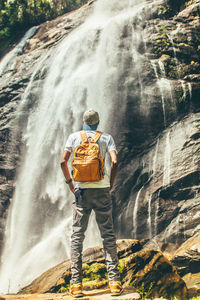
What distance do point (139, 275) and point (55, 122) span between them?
29.9 feet

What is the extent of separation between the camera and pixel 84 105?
1437 centimetres

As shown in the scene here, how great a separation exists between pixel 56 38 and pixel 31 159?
706 centimetres

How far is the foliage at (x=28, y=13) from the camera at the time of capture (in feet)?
71.1

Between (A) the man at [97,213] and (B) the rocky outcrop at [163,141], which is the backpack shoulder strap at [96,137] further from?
(B) the rocky outcrop at [163,141]

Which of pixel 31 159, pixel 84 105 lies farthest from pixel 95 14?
pixel 31 159

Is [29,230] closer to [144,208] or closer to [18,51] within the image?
[144,208]

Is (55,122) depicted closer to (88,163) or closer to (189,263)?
(189,263)

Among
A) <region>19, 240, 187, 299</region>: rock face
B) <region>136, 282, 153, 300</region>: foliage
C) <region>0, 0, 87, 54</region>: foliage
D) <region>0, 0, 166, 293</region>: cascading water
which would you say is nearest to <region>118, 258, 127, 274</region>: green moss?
<region>19, 240, 187, 299</region>: rock face

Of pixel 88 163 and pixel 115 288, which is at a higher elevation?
pixel 88 163

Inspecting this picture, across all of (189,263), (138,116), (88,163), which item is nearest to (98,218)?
(88,163)

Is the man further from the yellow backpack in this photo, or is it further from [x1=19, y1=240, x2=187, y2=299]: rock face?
[x1=19, y1=240, x2=187, y2=299]: rock face

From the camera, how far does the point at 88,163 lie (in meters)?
4.78

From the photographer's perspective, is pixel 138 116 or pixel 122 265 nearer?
pixel 122 265

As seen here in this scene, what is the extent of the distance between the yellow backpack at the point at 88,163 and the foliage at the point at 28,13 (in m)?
18.9
